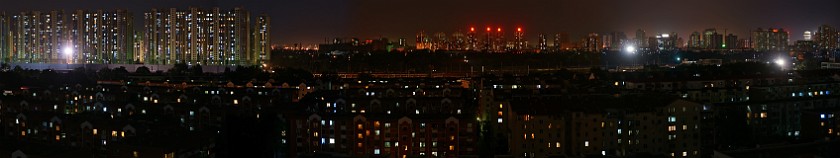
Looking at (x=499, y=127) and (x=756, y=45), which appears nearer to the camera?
(x=499, y=127)

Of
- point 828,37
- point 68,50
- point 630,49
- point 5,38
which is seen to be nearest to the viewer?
point 68,50

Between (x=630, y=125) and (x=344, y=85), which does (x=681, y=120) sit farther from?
(x=344, y=85)

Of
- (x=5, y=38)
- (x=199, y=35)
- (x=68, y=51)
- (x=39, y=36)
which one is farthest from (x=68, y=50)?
(x=199, y=35)

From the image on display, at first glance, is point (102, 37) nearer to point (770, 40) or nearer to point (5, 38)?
point (5, 38)


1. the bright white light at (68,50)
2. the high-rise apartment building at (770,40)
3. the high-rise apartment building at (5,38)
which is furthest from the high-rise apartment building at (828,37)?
the high-rise apartment building at (5,38)

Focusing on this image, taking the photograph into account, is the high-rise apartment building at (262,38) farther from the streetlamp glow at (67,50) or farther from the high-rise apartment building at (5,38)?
the high-rise apartment building at (5,38)

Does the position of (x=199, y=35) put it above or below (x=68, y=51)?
above

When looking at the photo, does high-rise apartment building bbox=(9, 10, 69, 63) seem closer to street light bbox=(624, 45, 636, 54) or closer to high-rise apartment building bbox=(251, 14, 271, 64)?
high-rise apartment building bbox=(251, 14, 271, 64)

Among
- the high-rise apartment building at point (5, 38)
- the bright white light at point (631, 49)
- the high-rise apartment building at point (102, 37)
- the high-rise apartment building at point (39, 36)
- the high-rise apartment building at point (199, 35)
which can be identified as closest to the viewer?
the high-rise apartment building at point (199, 35)

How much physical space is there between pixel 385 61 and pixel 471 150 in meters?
15.2

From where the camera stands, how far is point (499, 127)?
24.7 feet

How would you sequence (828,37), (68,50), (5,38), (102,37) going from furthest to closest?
(828,37) < (5,38) < (68,50) < (102,37)

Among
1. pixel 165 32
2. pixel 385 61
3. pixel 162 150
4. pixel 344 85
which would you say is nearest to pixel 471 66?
pixel 385 61

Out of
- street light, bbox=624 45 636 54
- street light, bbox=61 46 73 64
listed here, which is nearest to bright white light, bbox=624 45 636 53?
street light, bbox=624 45 636 54
